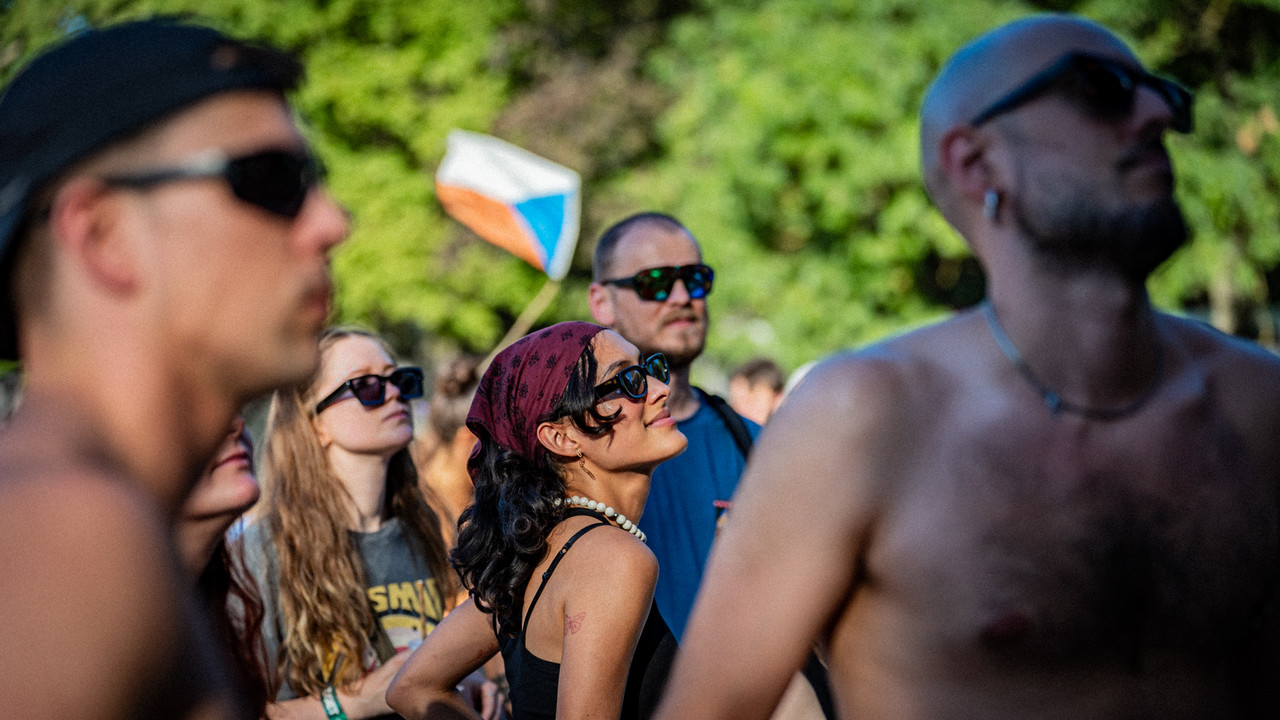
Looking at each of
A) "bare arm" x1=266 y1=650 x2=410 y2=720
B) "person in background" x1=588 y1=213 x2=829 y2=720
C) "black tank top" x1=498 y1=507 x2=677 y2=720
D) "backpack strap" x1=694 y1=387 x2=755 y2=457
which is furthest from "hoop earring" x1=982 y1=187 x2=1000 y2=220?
"bare arm" x1=266 y1=650 x2=410 y2=720

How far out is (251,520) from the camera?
3.81 metres

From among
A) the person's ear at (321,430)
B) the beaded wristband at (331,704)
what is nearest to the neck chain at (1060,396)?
the beaded wristband at (331,704)

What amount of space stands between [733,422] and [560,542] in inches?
56.1

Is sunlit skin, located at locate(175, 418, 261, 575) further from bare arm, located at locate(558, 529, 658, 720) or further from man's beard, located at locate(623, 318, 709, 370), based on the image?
man's beard, located at locate(623, 318, 709, 370)

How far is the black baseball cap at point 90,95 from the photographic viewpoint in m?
1.18

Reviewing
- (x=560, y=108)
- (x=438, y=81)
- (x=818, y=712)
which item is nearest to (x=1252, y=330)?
(x=560, y=108)

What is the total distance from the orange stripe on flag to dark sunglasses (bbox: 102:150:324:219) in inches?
260

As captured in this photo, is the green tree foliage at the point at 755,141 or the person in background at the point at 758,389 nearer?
the person in background at the point at 758,389

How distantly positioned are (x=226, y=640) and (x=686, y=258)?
2411 millimetres

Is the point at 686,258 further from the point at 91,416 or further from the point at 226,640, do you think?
the point at 91,416

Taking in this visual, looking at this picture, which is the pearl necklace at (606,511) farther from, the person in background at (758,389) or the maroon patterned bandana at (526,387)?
the person in background at (758,389)

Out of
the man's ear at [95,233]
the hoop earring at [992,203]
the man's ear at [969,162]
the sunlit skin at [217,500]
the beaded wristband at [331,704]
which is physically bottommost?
the beaded wristband at [331,704]

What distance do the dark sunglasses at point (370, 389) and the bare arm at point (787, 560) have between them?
8.53 ft

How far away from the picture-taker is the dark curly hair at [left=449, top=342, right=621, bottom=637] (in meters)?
2.61
